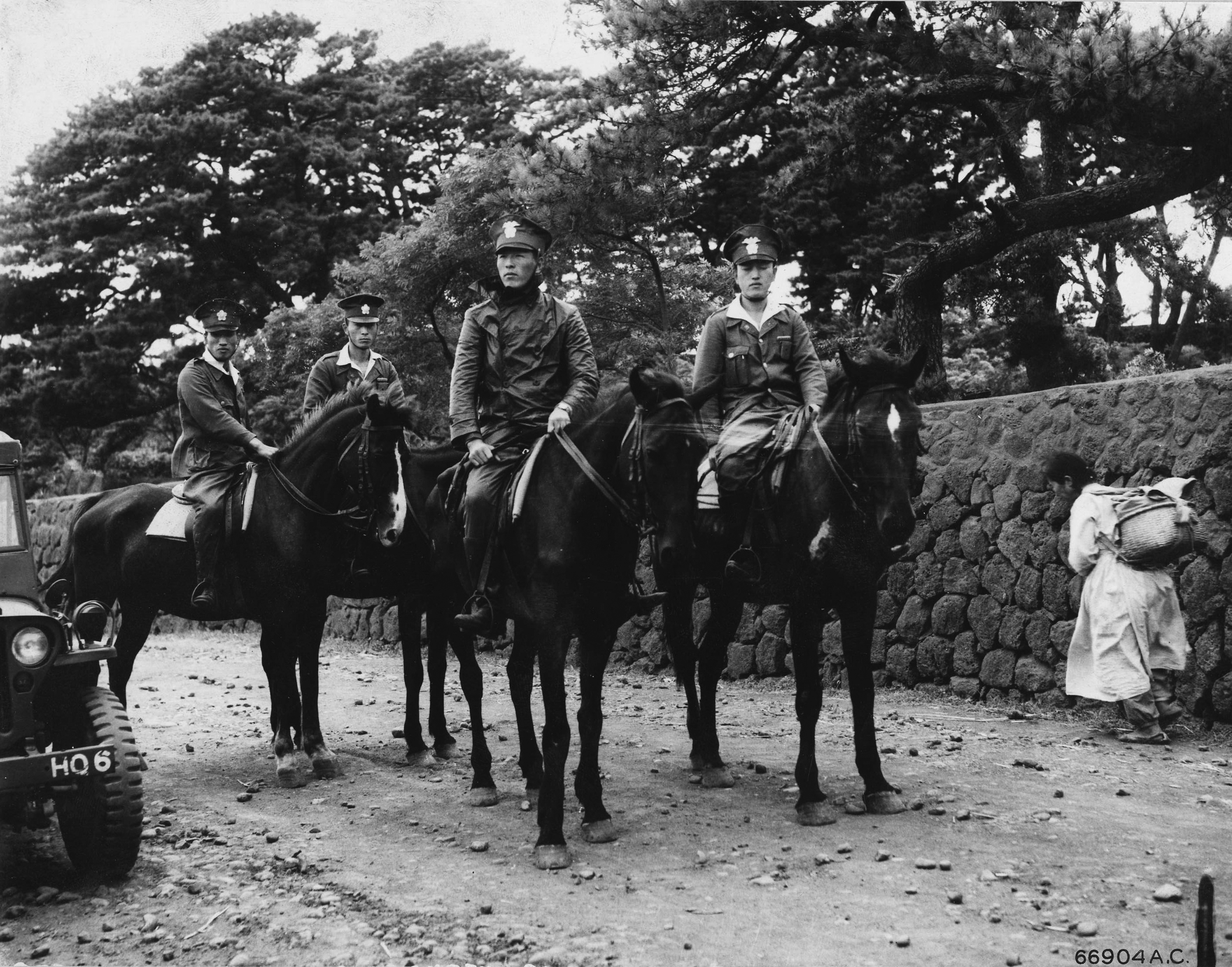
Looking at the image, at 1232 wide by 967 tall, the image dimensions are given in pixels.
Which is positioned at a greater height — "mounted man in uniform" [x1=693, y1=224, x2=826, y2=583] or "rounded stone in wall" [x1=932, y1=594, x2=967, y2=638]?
"mounted man in uniform" [x1=693, y1=224, x2=826, y2=583]

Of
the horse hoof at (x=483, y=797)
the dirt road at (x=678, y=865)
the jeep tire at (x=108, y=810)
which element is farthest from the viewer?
the horse hoof at (x=483, y=797)

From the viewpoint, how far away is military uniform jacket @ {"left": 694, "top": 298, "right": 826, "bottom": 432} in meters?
7.00

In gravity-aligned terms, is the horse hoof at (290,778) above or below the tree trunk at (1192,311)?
below

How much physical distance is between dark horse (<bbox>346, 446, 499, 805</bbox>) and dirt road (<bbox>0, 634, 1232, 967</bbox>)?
30 cm

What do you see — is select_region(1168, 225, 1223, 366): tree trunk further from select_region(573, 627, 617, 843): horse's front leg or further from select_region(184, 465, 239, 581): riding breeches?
select_region(184, 465, 239, 581): riding breeches

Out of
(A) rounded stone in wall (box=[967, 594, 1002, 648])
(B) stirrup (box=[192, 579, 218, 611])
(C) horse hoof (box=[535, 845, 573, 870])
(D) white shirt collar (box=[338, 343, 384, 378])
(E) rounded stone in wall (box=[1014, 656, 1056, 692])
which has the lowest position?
(C) horse hoof (box=[535, 845, 573, 870])

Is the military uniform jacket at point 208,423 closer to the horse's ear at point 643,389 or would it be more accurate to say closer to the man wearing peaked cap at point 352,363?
the man wearing peaked cap at point 352,363

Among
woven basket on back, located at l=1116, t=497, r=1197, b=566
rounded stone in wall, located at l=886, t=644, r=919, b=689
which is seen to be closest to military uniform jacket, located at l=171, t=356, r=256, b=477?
rounded stone in wall, located at l=886, t=644, r=919, b=689

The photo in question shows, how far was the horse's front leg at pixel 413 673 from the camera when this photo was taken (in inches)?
317

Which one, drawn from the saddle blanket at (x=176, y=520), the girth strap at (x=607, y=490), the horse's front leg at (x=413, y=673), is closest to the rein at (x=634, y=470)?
the girth strap at (x=607, y=490)

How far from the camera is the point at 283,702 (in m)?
7.68

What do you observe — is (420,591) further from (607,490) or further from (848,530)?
(848,530)

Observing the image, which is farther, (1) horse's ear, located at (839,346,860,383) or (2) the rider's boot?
(2) the rider's boot

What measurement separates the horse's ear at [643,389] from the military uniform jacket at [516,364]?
85 cm
